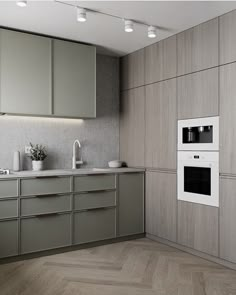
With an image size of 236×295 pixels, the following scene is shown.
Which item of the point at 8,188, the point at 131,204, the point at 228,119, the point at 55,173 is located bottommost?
the point at 131,204

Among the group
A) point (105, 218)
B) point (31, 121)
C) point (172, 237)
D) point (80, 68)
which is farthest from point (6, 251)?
point (80, 68)

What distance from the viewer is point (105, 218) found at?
3953 millimetres

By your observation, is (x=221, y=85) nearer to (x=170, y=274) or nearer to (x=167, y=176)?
(x=167, y=176)

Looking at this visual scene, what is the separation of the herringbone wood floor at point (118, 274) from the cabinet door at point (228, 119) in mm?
1041

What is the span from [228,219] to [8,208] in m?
2.22

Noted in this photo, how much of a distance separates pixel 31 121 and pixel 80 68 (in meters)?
0.91

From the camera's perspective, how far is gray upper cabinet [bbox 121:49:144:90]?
439cm

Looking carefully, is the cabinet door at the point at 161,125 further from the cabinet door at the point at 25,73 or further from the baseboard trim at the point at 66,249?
the cabinet door at the point at 25,73

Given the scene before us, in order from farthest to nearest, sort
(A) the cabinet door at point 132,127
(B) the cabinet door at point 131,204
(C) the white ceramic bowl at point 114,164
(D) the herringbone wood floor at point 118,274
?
(C) the white ceramic bowl at point 114,164, (A) the cabinet door at point 132,127, (B) the cabinet door at point 131,204, (D) the herringbone wood floor at point 118,274

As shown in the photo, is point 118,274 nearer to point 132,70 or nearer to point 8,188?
point 8,188

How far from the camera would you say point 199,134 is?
3.53 m

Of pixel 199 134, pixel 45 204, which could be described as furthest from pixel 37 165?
pixel 199 134

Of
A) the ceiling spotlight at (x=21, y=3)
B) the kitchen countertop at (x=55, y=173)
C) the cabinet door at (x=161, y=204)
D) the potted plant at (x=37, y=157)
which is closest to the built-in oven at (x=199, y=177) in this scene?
the cabinet door at (x=161, y=204)

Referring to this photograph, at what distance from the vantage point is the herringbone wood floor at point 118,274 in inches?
107
